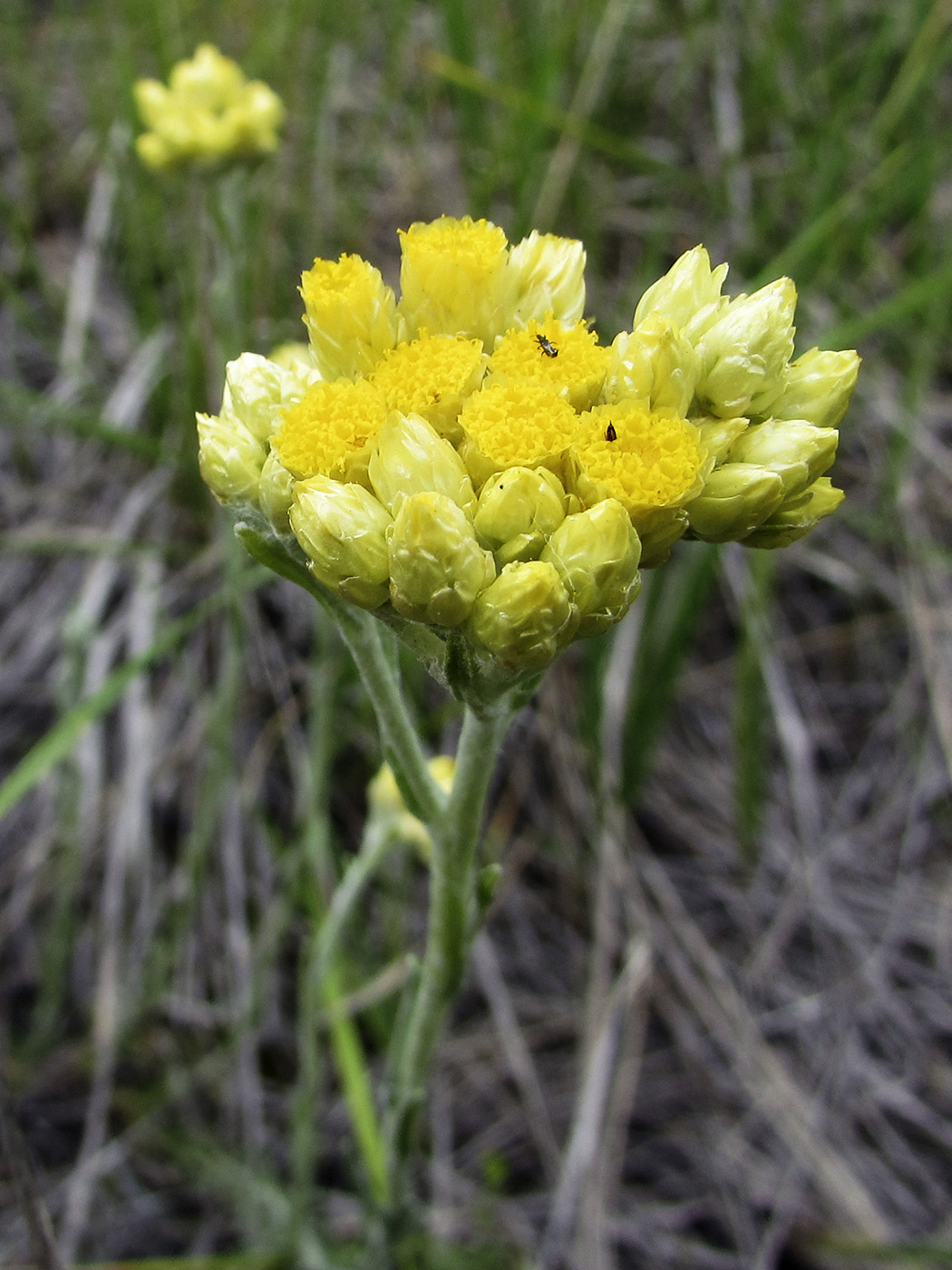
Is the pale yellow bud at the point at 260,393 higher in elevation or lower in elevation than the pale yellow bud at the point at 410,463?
higher

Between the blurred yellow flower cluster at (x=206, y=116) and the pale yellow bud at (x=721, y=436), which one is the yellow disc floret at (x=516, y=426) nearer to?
the pale yellow bud at (x=721, y=436)

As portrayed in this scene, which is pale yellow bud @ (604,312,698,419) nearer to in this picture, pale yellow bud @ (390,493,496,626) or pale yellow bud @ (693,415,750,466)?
pale yellow bud @ (693,415,750,466)

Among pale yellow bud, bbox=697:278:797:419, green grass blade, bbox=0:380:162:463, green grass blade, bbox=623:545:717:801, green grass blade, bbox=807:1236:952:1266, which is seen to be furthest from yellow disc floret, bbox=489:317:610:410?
green grass blade, bbox=807:1236:952:1266

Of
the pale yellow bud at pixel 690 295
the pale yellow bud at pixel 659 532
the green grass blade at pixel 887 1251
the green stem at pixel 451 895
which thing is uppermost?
the pale yellow bud at pixel 690 295

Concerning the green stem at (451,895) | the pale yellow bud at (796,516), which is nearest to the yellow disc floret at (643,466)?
the pale yellow bud at (796,516)

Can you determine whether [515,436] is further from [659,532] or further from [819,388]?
[819,388]

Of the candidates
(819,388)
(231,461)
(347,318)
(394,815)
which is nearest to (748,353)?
(819,388)

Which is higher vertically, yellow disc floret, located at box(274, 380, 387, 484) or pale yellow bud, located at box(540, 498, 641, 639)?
yellow disc floret, located at box(274, 380, 387, 484)
